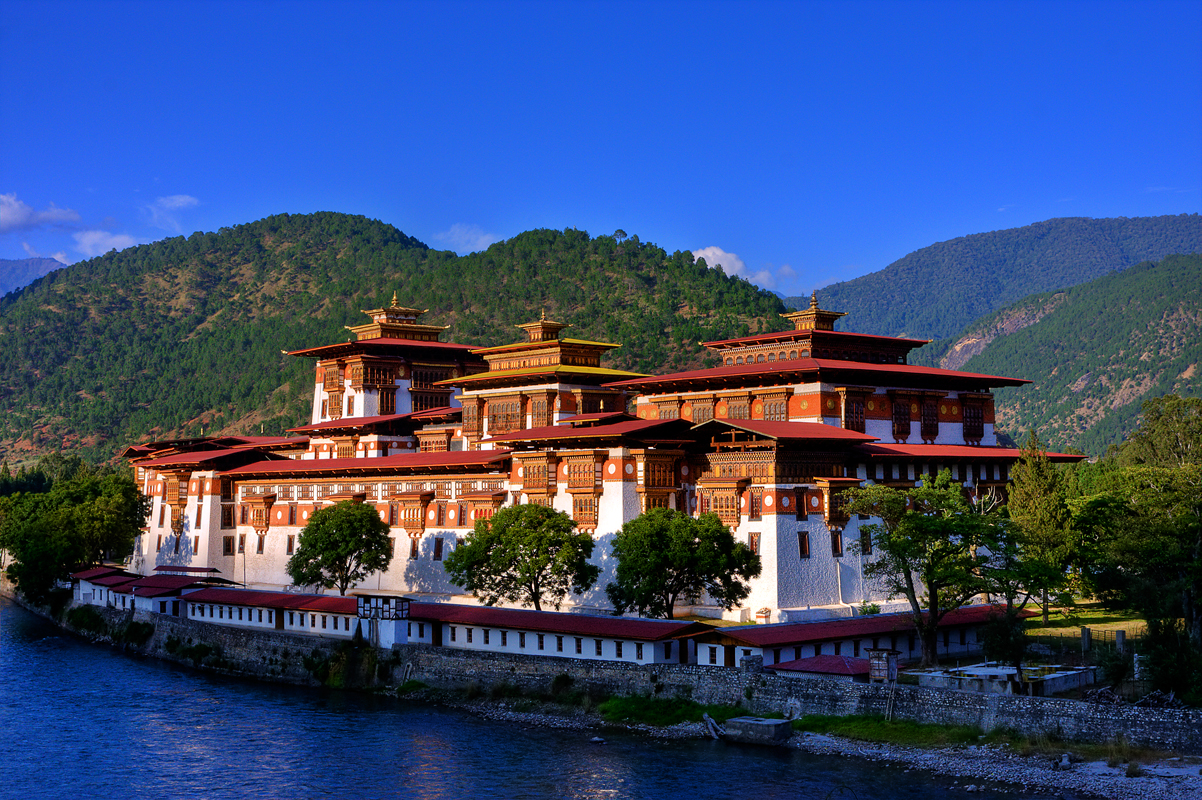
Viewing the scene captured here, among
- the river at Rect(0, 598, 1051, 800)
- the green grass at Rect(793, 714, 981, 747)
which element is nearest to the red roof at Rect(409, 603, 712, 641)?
the river at Rect(0, 598, 1051, 800)

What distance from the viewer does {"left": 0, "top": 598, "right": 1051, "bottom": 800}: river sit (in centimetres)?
4441

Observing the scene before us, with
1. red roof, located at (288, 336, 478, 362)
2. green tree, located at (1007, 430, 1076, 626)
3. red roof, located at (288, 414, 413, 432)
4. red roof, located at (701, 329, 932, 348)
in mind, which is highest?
red roof, located at (288, 336, 478, 362)

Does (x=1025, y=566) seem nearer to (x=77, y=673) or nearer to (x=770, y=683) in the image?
(x=770, y=683)

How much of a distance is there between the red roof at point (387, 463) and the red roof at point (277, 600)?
10.00m

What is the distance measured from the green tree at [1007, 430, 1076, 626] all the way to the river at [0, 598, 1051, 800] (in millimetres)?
24588

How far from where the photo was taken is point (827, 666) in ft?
168

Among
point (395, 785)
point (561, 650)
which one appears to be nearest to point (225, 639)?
point (561, 650)

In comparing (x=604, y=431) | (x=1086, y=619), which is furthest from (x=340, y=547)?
(x=1086, y=619)

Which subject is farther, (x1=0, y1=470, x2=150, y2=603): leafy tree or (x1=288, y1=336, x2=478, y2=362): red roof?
(x1=288, y1=336, x2=478, y2=362): red roof

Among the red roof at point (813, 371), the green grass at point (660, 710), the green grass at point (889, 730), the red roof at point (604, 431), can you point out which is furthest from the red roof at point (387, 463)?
the green grass at point (889, 730)

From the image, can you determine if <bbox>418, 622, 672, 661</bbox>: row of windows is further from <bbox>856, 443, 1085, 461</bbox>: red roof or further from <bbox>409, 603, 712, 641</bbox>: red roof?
<bbox>856, 443, 1085, 461</bbox>: red roof

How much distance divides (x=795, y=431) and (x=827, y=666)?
1517 centimetres

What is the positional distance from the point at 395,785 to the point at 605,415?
29.8m

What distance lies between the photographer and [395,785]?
46188mm
